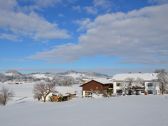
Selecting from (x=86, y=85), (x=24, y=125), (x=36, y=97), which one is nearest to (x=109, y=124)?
(x=24, y=125)

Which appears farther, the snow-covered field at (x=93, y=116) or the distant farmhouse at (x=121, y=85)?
the distant farmhouse at (x=121, y=85)

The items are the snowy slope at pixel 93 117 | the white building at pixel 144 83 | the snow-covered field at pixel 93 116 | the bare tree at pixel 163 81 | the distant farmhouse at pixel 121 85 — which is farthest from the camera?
the white building at pixel 144 83

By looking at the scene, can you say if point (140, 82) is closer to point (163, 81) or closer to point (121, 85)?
point (121, 85)

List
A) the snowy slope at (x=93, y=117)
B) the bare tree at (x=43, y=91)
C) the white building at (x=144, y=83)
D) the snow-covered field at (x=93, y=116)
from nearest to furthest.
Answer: the snowy slope at (x=93, y=117) → the snow-covered field at (x=93, y=116) → the bare tree at (x=43, y=91) → the white building at (x=144, y=83)

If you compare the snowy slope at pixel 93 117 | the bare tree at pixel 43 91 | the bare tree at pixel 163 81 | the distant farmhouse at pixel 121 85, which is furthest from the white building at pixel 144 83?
the snowy slope at pixel 93 117

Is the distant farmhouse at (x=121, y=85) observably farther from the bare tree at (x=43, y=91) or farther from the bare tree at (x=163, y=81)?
the bare tree at (x=43, y=91)

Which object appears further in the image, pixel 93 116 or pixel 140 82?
pixel 140 82

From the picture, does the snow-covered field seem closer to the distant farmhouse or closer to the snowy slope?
the snowy slope

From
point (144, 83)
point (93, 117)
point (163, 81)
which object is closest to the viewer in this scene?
point (93, 117)

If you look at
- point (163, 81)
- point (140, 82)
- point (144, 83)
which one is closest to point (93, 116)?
point (163, 81)

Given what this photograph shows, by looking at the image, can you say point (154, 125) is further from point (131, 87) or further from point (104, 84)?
point (104, 84)

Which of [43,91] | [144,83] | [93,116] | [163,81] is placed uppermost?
[163,81]

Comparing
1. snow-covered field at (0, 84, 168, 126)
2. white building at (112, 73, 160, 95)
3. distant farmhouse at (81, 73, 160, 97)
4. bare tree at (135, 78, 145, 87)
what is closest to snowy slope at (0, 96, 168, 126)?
snow-covered field at (0, 84, 168, 126)

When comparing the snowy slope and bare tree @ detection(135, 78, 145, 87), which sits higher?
bare tree @ detection(135, 78, 145, 87)
